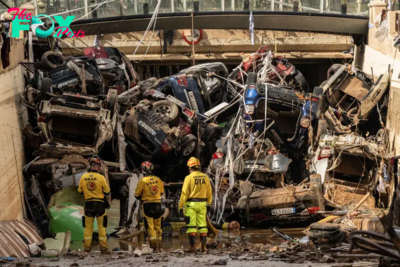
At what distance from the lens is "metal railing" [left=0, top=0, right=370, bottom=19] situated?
91.0 feet

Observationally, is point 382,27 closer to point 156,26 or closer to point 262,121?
point 262,121

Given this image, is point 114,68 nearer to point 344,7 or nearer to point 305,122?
point 305,122

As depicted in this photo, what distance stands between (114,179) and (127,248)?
2.95 metres

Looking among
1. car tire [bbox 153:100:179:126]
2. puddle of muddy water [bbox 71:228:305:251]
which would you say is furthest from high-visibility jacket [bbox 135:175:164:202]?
car tire [bbox 153:100:179:126]

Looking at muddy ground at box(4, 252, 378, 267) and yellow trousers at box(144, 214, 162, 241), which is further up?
muddy ground at box(4, 252, 378, 267)

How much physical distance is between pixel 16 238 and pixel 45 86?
561 centimetres

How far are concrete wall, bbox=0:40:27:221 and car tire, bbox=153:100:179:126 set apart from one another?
10.6ft

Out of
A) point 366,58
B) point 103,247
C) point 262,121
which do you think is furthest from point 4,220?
point 366,58

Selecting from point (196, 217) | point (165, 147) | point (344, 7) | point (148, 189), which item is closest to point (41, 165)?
point (165, 147)

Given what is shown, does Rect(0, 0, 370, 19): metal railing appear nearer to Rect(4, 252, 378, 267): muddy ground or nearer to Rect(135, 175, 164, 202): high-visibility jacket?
Rect(135, 175, 164, 202): high-visibility jacket

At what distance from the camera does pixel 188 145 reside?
1817cm

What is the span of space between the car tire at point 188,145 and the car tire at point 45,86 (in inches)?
131

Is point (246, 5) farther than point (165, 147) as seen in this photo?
Yes

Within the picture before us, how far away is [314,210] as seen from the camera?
15617mm
